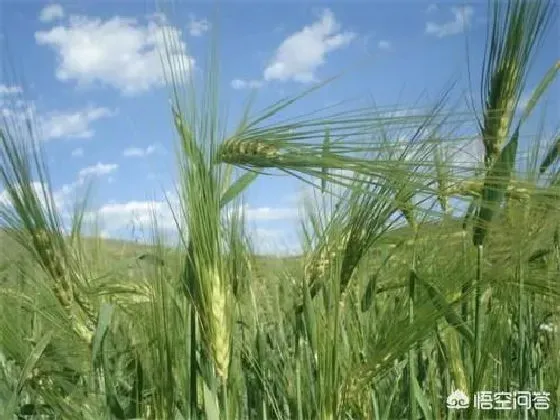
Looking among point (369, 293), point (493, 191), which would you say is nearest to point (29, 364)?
point (369, 293)

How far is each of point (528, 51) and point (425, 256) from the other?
442 mm

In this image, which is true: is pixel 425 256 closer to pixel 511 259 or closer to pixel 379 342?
pixel 511 259

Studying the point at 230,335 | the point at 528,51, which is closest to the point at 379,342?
the point at 230,335

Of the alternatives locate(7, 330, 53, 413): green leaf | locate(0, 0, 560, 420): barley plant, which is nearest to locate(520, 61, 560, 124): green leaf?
locate(0, 0, 560, 420): barley plant

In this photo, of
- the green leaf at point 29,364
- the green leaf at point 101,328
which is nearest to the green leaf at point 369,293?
the green leaf at point 101,328

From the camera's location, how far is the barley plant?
1070 millimetres

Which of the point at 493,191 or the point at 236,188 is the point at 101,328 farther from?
the point at 493,191

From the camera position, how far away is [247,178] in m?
1.26

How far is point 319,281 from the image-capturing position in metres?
1.36
